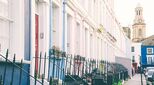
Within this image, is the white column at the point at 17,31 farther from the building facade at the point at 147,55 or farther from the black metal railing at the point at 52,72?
the building facade at the point at 147,55

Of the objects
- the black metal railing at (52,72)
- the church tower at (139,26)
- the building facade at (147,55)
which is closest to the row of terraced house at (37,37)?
the black metal railing at (52,72)

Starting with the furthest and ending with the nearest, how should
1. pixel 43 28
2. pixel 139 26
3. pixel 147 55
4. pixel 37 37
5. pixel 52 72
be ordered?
pixel 139 26, pixel 147 55, pixel 43 28, pixel 37 37, pixel 52 72

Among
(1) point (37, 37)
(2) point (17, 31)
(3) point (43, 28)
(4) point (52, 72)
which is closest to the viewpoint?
(2) point (17, 31)

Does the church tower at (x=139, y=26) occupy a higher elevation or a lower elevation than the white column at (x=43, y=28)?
higher

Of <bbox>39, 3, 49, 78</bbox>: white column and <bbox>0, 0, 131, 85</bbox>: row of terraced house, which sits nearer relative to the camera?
<bbox>0, 0, 131, 85</bbox>: row of terraced house

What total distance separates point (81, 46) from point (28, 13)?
9.46 m

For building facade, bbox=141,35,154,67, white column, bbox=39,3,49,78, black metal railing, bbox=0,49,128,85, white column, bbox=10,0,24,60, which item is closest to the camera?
black metal railing, bbox=0,49,128,85

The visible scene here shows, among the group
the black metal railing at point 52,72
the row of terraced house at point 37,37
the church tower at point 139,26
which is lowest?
the black metal railing at point 52,72

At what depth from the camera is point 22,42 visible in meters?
9.41

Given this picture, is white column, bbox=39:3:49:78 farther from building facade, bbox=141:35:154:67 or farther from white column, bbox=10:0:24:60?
building facade, bbox=141:35:154:67

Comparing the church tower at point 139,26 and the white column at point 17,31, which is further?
the church tower at point 139,26

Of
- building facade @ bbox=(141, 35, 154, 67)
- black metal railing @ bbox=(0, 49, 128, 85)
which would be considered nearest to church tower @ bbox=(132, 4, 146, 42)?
building facade @ bbox=(141, 35, 154, 67)

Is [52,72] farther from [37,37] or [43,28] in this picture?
[43,28]

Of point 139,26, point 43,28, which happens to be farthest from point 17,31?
point 139,26
